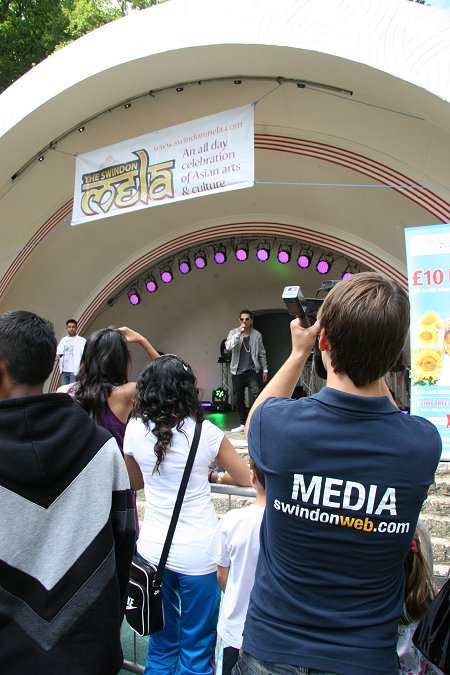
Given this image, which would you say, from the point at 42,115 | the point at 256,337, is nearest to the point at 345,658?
the point at 256,337

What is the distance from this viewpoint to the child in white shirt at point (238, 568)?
1.59m

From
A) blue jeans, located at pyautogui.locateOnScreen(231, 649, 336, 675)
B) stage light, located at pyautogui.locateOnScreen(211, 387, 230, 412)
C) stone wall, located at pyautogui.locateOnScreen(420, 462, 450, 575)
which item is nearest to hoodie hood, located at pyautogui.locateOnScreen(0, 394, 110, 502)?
blue jeans, located at pyautogui.locateOnScreen(231, 649, 336, 675)

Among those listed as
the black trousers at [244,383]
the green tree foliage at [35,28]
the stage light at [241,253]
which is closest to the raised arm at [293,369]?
the black trousers at [244,383]

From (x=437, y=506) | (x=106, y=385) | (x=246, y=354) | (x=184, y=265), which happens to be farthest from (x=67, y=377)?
(x=106, y=385)

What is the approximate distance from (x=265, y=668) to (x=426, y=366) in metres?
3.91

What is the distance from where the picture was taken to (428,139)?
6121 mm

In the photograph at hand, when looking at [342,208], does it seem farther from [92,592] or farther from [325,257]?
[92,592]

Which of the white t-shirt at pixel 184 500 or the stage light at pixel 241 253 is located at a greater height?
the stage light at pixel 241 253

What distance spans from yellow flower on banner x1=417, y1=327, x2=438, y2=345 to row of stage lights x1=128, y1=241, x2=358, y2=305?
4177 mm

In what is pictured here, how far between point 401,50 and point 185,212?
4.42 metres

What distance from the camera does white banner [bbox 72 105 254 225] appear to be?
586 centimetres

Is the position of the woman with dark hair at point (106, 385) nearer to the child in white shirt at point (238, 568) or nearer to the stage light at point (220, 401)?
the child in white shirt at point (238, 568)

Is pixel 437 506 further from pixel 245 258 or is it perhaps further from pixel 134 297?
pixel 134 297

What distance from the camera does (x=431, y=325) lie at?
4.62 m
